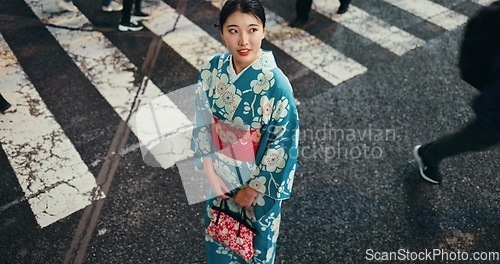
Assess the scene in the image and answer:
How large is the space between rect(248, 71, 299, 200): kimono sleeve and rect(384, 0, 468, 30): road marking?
162 inches

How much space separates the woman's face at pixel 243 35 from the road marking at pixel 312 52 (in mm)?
2757

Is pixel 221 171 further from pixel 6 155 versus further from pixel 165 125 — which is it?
pixel 6 155

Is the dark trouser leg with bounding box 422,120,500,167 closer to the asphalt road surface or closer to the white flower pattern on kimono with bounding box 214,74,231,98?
the asphalt road surface

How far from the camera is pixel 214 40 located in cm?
527

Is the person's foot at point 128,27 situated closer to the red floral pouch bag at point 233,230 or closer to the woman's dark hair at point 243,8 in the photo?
the red floral pouch bag at point 233,230

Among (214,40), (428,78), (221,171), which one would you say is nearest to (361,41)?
(428,78)

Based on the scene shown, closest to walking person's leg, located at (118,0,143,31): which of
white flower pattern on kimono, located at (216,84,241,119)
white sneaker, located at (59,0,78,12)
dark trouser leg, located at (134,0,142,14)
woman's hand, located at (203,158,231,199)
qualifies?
dark trouser leg, located at (134,0,142,14)

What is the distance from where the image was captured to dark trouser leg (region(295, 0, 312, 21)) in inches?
209

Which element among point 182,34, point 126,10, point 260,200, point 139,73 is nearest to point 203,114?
point 260,200

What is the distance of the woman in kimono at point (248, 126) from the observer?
6.57 feet

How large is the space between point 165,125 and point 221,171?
1.90 metres

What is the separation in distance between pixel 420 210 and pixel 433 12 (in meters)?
3.34

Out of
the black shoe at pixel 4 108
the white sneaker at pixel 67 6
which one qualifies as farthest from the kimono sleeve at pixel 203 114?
the white sneaker at pixel 67 6

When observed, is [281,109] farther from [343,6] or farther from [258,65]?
[343,6]
